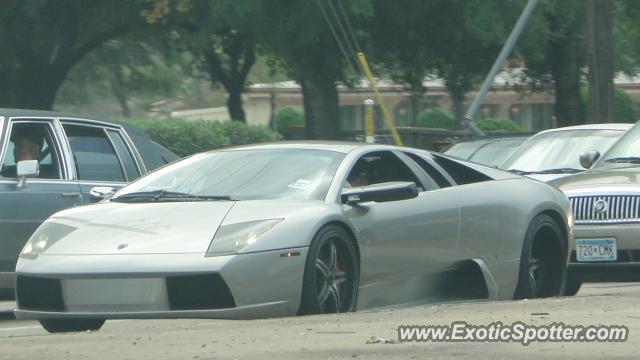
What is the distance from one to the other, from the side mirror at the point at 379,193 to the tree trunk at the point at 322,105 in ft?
63.7

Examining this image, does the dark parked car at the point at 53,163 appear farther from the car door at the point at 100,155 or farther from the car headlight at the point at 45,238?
the car headlight at the point at 45,238

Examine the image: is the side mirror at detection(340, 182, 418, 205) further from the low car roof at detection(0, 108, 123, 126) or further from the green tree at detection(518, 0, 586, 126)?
the green tree at detection(518, 0, 586, 126)

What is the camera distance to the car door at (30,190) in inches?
403

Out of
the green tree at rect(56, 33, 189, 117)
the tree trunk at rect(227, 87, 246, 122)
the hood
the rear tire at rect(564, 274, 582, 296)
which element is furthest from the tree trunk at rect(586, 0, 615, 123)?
the tree trunk at rect(227, 87, 246, 122)

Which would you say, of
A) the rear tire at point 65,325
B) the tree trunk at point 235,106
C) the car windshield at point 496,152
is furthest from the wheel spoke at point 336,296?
the tree trunk at point 235,106

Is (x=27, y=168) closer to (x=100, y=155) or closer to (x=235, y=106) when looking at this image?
(x=100, y=155)

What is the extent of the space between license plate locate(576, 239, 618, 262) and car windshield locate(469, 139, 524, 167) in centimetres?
545

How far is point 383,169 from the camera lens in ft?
30.7

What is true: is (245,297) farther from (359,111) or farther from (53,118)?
(359,111)

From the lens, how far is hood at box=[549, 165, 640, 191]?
1070cm

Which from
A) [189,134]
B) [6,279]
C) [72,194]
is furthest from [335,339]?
[189,134]

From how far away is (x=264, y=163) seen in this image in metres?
8.91

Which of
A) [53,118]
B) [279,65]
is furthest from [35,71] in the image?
[53,118]

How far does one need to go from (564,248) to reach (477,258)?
3.78ft
